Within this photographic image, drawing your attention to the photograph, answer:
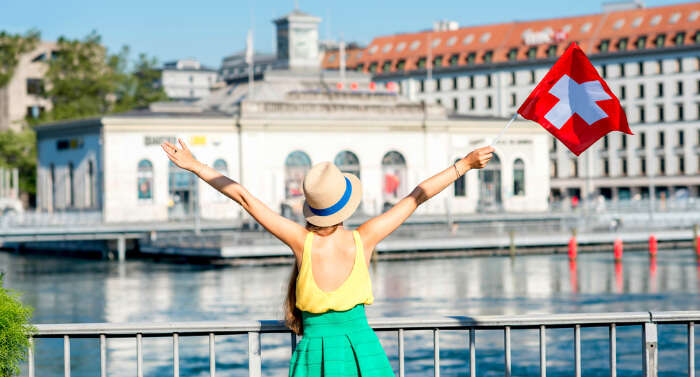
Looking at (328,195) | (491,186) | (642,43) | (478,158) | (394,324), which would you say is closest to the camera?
(328,195)

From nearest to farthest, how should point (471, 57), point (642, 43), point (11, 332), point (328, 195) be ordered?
point (328, 195) → point (11, 332) → point (642, 43) → point (471, 57)

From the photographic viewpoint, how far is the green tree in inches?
4572

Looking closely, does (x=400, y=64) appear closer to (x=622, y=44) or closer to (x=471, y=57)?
(x=471, y=57)

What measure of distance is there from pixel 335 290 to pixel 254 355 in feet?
7.11

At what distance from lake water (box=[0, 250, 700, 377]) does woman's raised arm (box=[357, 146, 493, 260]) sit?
17.8m

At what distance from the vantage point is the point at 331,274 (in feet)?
23.6

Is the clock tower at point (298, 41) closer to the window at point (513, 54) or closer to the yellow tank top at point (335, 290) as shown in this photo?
the window at point (513, 54)

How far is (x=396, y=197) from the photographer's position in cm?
8812

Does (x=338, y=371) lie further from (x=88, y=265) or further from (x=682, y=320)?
(x=88, y=265)

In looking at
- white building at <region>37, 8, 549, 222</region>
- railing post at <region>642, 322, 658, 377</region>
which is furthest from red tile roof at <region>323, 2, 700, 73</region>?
railing post at <region>642, 322, 658, 377</region>

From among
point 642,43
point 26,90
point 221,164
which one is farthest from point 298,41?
point 26,90

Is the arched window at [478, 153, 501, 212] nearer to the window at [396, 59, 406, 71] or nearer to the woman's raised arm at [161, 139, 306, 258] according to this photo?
the window at [396, 59, 406, 71]

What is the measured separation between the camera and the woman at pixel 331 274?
279 inches

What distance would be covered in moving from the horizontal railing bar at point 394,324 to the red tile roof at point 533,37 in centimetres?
10572
